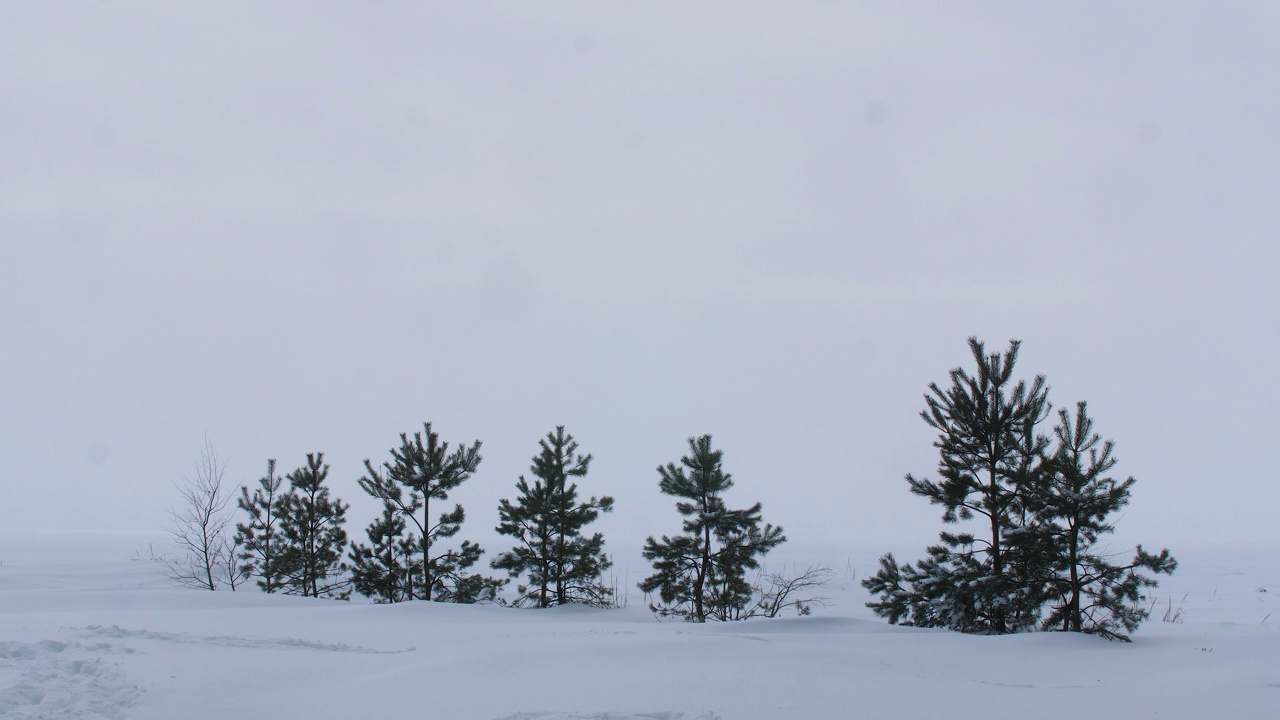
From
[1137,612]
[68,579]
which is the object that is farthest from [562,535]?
[68,579]

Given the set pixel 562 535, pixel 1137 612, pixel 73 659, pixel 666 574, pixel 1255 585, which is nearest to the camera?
pixel 73 659

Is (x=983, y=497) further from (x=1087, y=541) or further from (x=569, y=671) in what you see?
(x=569, y=671)

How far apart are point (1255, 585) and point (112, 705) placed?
1555 inches

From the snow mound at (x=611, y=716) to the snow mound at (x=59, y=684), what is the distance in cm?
370

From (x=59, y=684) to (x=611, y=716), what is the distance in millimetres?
5520

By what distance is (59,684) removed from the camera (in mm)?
7684

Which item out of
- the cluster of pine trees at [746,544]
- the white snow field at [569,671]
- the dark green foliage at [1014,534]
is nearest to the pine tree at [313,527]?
the cluster of pine trees at [746,544]

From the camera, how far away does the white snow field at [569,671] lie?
7.48 meters

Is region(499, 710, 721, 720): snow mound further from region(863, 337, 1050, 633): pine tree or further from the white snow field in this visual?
region(863, 337, 1050, 633): pine tree

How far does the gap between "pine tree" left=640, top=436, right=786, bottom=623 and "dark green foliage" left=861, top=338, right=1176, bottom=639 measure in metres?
4.30

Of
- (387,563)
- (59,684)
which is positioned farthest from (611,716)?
(387,563)

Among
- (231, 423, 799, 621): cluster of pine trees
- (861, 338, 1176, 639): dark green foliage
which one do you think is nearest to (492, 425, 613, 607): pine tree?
(231, 423, 799, 621): cluster of pine trees

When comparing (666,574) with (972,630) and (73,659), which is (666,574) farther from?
(73,659)

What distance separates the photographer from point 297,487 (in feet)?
79.7
